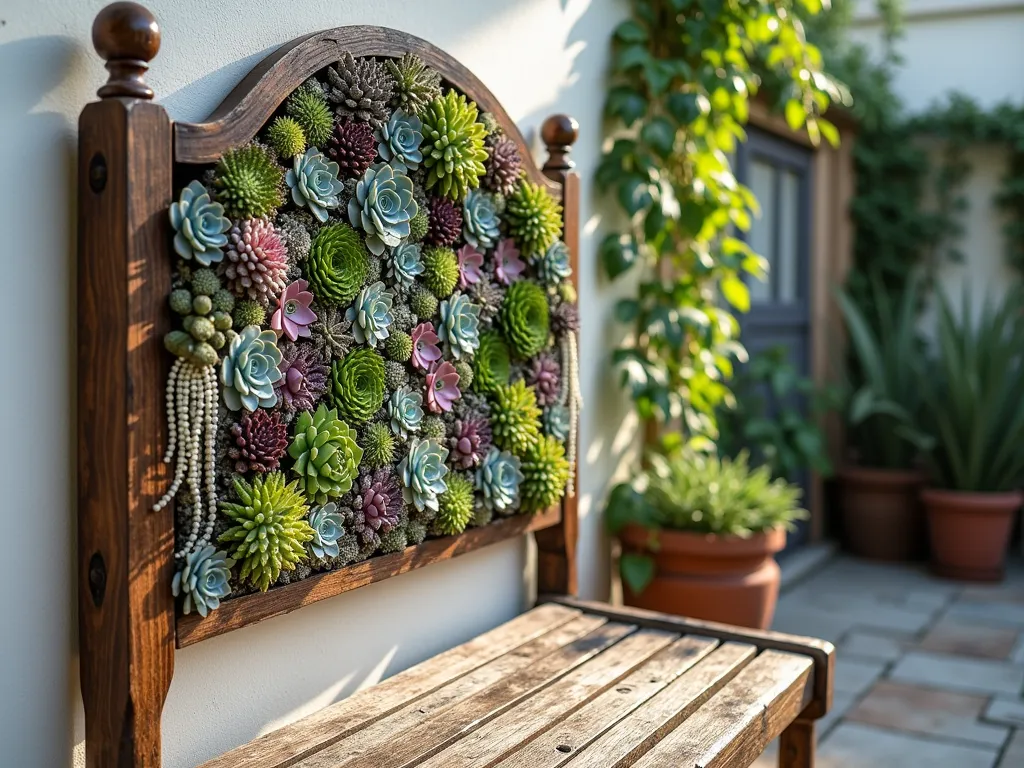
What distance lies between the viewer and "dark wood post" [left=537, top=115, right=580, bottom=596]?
2.24 m

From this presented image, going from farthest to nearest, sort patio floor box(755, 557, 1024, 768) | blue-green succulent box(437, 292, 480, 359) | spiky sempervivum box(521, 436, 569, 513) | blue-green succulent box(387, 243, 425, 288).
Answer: patio floor box(755, 557, 1024, 768), spiky sempervivum box(521, 436, 569, 513), blue-green succulent box(437, 292, 480, 359), blue-green succulent box(387, 243, 425, 288)

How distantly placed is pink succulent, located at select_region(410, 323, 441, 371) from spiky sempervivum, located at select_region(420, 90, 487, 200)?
238mm

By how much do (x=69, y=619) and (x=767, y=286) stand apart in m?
3.66

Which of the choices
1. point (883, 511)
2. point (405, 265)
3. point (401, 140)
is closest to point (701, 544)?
point (405, 265)

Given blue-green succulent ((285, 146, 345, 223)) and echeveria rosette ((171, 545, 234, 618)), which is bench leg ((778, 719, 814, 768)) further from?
blue-green succulent ((285, 146, 345, 223))

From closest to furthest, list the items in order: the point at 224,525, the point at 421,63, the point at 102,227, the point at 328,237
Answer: the point at 102,227, the point at 224,525, the point at 328,237, the point at 421,63

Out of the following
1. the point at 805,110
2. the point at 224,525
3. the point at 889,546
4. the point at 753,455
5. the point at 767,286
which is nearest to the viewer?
the point at 224,525

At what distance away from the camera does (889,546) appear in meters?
4.89

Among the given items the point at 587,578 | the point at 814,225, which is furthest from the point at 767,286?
the point at 587,578

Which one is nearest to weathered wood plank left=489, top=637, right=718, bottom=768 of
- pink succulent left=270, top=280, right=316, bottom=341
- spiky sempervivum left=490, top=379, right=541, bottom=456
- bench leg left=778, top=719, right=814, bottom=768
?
bench leg left=778, top=719, right=814, bottom=768

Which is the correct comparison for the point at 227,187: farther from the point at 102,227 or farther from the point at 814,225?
the point at 814,225

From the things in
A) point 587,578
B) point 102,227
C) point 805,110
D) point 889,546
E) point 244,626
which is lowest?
point 889,546

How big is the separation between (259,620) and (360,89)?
0.82m

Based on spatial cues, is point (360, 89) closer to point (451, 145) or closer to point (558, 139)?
point (451, 145)
